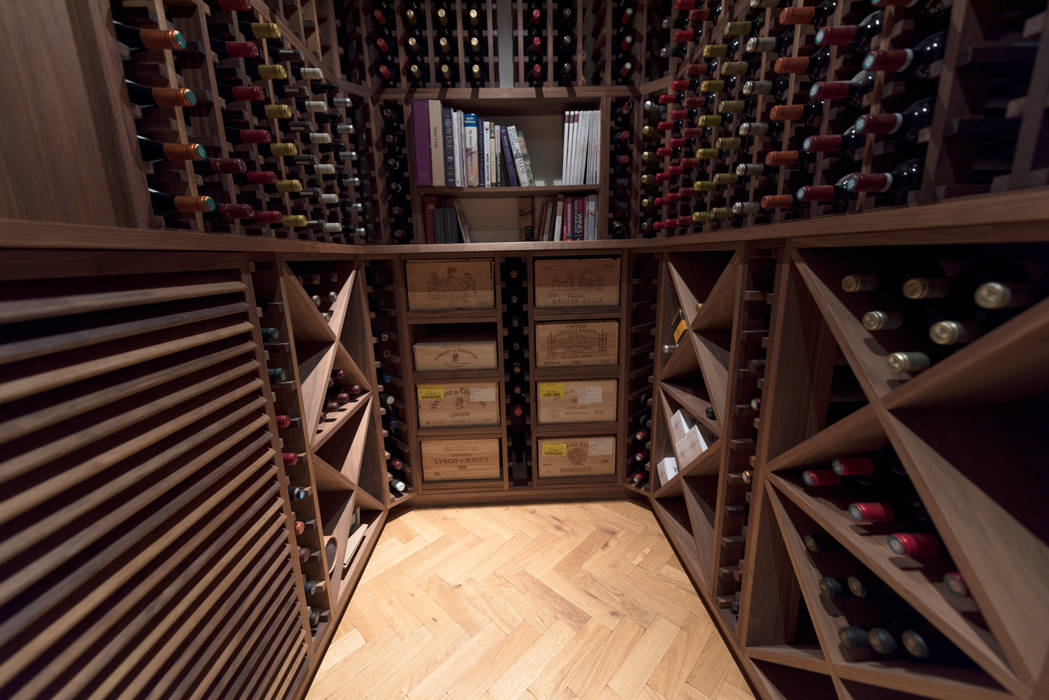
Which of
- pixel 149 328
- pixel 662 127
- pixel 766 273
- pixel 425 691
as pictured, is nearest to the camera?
pixel 149 328

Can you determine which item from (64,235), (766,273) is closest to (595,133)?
(766,273)

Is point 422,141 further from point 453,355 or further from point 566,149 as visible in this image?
point 453,355

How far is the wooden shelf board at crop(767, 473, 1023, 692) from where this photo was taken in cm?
57

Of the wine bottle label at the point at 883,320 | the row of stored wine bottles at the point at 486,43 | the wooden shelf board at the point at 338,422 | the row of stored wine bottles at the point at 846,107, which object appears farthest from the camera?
the row of stored wine bottles at the point at 486,43

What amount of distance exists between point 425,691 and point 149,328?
4.02 feet

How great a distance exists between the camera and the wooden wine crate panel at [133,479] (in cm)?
51

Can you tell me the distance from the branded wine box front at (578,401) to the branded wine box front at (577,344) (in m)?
0.10

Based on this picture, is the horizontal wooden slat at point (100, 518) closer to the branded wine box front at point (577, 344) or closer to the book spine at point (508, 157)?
the branded wine box front at point (577, 344)

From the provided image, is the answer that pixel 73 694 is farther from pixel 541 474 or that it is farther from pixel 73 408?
pixel 541 474

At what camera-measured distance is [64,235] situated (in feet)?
1.77

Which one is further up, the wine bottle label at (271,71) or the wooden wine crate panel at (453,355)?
the wine bottle label at (271,71)

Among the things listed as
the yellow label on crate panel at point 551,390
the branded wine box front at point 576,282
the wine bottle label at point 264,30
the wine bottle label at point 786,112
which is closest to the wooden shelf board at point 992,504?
the wine bottle label at point 786,112

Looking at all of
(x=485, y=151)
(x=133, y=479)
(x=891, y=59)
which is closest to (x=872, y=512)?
(x=891, y=59)

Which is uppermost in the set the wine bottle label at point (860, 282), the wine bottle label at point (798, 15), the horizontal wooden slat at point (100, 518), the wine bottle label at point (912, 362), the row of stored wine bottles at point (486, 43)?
the row of stored wine bottles at point (486, 43)
